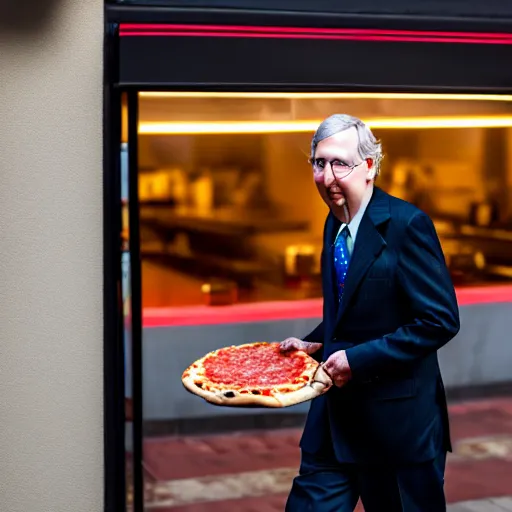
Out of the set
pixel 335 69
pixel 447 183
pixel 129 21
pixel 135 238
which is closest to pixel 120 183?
pixel 135 238

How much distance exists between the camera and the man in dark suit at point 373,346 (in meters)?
4.05

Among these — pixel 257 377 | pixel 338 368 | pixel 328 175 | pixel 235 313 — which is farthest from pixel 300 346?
pixel 235 313

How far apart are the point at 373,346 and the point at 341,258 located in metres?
0.40

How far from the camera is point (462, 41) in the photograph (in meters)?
5.30

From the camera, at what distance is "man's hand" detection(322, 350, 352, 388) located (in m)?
4.05

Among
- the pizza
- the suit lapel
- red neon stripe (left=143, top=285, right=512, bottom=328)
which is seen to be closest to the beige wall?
red neon stripe (left=143, top=285, right=512, bottom=328)

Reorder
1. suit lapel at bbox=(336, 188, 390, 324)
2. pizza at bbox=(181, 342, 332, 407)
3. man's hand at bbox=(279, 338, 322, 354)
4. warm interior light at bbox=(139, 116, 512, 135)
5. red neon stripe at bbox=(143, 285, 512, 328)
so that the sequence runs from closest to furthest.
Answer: pizza at bbox=(181, 342, 332, 407), suit lapel at bbox=(336, 188, 390, 324), man's hand at bbox=(279, 338, 322, 354), warm interior light at bbox=(139, 116, 512, 135), red neon stripe at bbox=(143, 285, 512, 328)

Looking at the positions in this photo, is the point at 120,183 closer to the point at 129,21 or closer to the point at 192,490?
the point at 129,21

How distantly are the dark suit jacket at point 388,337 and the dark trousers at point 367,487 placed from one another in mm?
58

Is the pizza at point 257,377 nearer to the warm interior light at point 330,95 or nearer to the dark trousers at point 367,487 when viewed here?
the dark trousers at point 367,487

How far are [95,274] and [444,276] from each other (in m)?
2.04

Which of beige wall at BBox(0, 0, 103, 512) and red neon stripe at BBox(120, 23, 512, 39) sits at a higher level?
red neon stripe at BBox(120, 23, 512, 39)

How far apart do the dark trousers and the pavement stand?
1432 millimetres

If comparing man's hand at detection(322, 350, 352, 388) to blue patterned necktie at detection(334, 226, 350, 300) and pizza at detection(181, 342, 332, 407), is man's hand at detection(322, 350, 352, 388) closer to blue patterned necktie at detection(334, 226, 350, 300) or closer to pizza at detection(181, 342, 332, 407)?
pizza at detection(181, 342, 332, 407)
